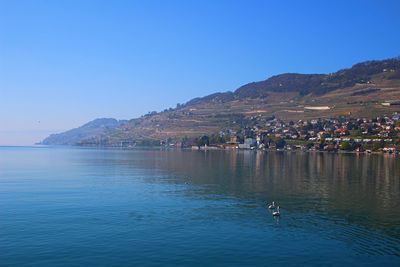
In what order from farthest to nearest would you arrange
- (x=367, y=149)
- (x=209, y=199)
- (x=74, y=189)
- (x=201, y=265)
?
1. (x=367, y=149)
2. (x=74, y=189)
3. (x=209, y=199)
4. (x=201, y=265)

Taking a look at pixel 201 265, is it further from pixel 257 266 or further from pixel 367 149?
pixel 367 149

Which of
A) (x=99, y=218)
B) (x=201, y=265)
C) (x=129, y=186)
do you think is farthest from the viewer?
(x=129, y=186)

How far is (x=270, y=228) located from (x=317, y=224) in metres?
4.42

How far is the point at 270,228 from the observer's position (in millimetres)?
35031

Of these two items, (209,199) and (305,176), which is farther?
(305,176)

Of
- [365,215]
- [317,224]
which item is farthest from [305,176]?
[317,224]

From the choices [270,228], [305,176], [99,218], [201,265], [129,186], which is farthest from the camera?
[305,176]

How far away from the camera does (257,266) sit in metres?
25.8

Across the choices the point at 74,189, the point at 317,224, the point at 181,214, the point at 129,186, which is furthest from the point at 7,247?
the point at 129,186

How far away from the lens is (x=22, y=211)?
4091 cm

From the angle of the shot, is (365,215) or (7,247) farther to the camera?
(365,215)

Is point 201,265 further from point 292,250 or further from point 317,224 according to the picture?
point 317,224

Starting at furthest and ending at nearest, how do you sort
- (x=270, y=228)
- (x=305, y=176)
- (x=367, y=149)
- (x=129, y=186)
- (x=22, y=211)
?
(x=367, y=149) → (x=305, y=176) → (x=129, y=186) → (x=22, y=211) → (x=270, y=228)

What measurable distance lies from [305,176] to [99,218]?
47.4m
